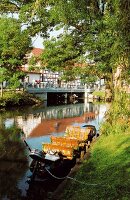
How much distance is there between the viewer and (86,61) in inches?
1060

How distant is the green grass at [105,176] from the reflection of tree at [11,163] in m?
3.75

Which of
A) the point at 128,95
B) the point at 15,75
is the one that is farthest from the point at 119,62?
the point at 15,75

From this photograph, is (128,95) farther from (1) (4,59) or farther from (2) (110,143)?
(1) (4,59)

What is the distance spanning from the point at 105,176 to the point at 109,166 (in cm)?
133

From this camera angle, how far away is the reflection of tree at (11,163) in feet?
60.6

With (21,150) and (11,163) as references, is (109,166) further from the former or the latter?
(21,150)

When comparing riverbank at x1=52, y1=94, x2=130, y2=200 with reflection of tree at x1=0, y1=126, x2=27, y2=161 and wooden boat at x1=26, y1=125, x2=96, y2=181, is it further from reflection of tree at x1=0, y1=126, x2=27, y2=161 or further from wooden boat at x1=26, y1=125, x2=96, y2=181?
reflection of tree at x1=0, y1=126, x2=27, y2=161

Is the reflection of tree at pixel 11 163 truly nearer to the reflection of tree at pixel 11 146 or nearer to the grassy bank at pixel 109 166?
the reflection of tree at pixel 11 146

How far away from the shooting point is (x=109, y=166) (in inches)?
660

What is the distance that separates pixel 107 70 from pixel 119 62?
9.34 ft

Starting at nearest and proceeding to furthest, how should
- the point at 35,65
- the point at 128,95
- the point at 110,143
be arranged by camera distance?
the point at 110,143 < the point at 128,95 < the point at 35,65

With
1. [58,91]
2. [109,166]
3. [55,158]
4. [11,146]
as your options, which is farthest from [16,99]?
[109,166]

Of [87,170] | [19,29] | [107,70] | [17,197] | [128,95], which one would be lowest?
[17,197]

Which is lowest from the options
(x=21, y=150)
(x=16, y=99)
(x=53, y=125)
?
(x=53, y=125)
